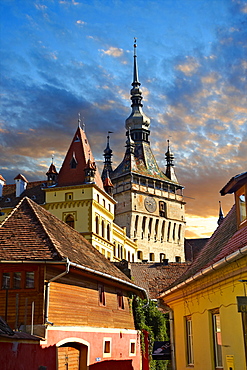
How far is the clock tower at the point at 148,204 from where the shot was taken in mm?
77438

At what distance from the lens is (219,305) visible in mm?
11961

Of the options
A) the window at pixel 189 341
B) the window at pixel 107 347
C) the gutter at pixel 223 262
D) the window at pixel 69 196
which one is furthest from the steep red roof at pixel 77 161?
the gutter at pixel 223 262

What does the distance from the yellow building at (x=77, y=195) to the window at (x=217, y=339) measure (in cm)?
3806

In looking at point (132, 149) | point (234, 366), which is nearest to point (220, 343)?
point (234, 366)

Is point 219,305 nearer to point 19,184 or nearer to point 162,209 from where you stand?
point 19,184

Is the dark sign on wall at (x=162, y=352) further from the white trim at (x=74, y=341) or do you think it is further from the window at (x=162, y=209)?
the window at (x=162, y=209)

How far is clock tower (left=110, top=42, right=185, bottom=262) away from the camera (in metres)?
77.4

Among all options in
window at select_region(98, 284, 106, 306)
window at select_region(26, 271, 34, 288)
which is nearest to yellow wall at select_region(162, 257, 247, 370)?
window at select_region(98, 284, 106, 306)

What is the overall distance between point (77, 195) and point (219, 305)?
41.7 m

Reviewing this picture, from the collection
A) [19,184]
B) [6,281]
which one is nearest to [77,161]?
[19,184]

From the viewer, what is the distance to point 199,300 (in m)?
14.1

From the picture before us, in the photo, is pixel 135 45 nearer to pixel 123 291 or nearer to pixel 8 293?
pixel 123 291

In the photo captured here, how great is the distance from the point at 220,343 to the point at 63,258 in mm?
6231

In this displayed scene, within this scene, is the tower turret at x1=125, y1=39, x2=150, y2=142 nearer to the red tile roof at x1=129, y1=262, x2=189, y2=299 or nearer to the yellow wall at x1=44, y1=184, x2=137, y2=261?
the yellow wall at x1=44, y1=184, x2=137, y2=261
